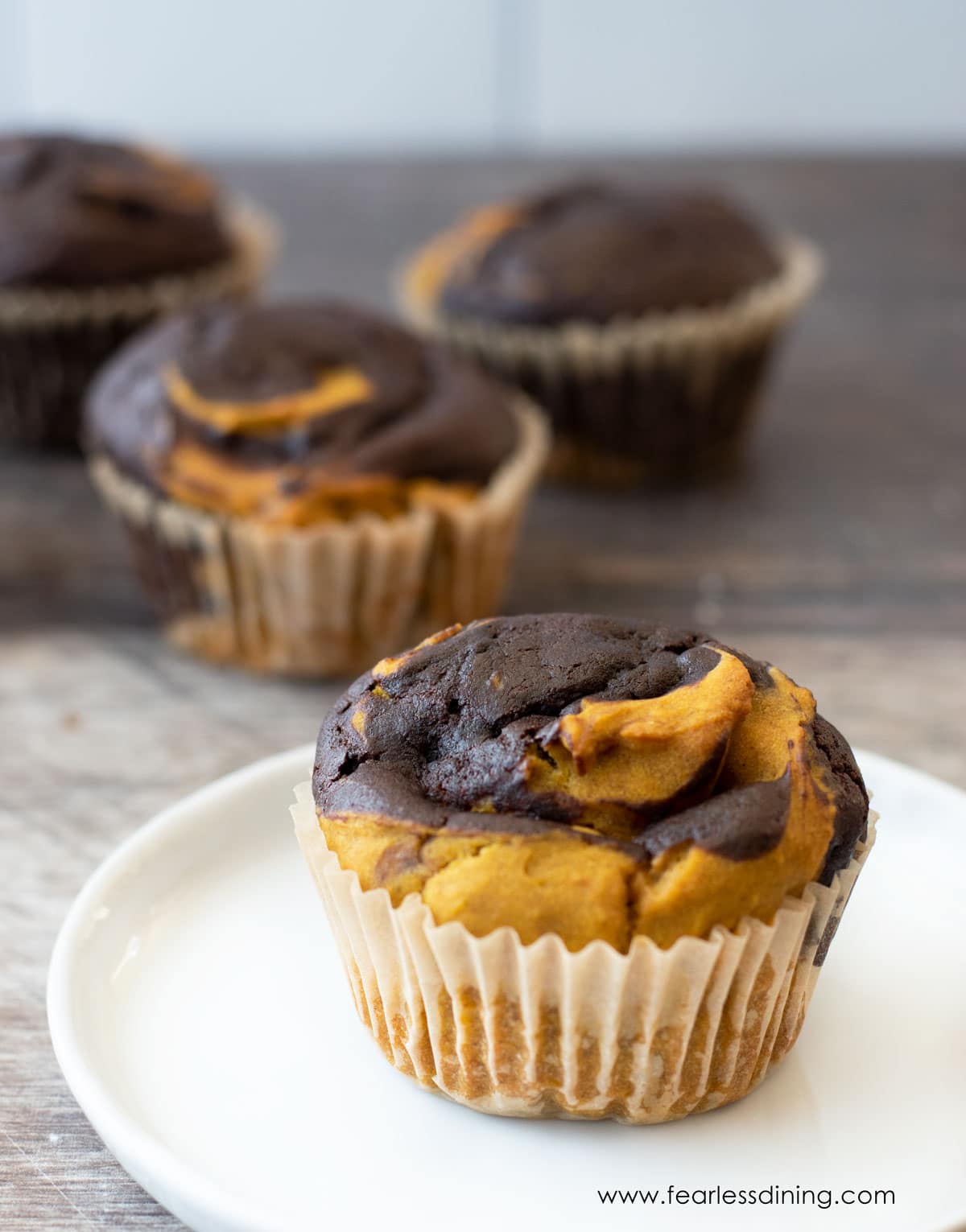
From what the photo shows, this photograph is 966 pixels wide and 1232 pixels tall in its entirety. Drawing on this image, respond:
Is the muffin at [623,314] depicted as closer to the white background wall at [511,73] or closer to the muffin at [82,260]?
the muffin at [82,260]

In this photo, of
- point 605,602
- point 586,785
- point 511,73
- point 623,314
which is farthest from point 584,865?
point 511,73

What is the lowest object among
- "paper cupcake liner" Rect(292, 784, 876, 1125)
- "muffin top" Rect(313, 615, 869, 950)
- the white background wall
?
the white background wall

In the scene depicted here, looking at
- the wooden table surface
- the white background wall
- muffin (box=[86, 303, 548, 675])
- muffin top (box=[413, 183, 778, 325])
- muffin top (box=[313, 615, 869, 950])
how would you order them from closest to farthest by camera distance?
1. muffin top (box=[313, 615, 869, 950])
2. the wooden table surface
3. muffin (box=[86, 303, 548, 675])
4. muffin top (box=[413, 183, 778, 325])
5. the white background wall

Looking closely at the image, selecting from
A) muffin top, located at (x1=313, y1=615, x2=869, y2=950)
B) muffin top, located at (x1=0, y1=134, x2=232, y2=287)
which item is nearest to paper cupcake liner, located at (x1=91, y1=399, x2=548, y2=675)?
muffin top, located at (x1=0, y1=134, x2=232, y2=287)

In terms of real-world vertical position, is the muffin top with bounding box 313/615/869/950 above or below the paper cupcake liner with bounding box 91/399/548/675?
above

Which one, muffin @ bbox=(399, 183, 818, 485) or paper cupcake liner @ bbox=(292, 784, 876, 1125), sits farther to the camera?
muffin @ bbox=(399, 183, 818, 485)

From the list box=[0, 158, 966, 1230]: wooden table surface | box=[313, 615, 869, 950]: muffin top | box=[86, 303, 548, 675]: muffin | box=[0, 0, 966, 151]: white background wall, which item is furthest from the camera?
box=[0, 0, 966, 151]: white background wall

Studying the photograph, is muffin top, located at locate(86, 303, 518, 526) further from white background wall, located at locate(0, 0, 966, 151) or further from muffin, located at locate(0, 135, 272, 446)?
white background wall, located at locate(0, 0, 966, 151)

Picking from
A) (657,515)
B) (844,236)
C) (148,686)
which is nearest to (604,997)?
(148,686)
